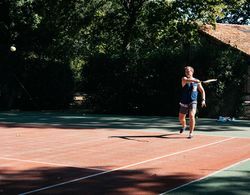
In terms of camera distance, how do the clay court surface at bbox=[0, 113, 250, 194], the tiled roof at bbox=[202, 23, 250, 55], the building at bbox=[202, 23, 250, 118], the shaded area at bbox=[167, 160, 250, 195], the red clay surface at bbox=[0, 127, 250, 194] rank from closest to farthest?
the shaded area at bbox=[167, 160, 250, 195]
the clay court surface at bbox=[0, 113, 250, 194]
the red clay surface at bbox=[0, 127, 250, 194]
the building at bbox=[202, 23, 250, 118]
the tiled roof at bbox=[202, 23, 250, 55]

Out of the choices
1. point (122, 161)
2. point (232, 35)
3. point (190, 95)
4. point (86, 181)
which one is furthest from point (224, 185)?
point (232, 35)

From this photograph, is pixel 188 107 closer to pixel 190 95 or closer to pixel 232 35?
pixel 190 95

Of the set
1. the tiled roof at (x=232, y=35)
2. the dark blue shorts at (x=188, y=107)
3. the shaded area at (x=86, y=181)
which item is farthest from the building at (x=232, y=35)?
the shaded area at (x=86, y=181)

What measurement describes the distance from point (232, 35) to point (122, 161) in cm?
2805

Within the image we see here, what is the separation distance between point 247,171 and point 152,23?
909 inches

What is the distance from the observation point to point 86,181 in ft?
25.0

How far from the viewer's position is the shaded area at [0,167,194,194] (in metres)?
7.04

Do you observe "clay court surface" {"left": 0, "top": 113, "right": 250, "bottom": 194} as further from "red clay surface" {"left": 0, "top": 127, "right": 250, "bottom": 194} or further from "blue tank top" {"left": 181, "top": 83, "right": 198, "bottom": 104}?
"blue tank top" {"left": 181, "top": 83, "right": 198, "bottom": 104}

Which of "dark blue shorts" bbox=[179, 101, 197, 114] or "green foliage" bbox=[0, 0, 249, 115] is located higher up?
"green foliage" bbox=[0, 0, 249, 115]

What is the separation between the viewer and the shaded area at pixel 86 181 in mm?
7043

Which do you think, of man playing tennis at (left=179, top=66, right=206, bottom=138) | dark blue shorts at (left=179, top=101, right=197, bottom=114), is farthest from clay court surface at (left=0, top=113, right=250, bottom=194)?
dark blue shorts at (left=179, top=101, right=197, bottom=114)

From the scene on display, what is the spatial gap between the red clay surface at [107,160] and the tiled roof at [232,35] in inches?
778

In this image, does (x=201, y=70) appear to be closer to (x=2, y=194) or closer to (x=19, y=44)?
(x=19, y=44)

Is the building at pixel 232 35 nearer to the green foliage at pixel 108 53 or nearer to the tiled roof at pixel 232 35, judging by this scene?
the tiled roof at pixel 232 35
